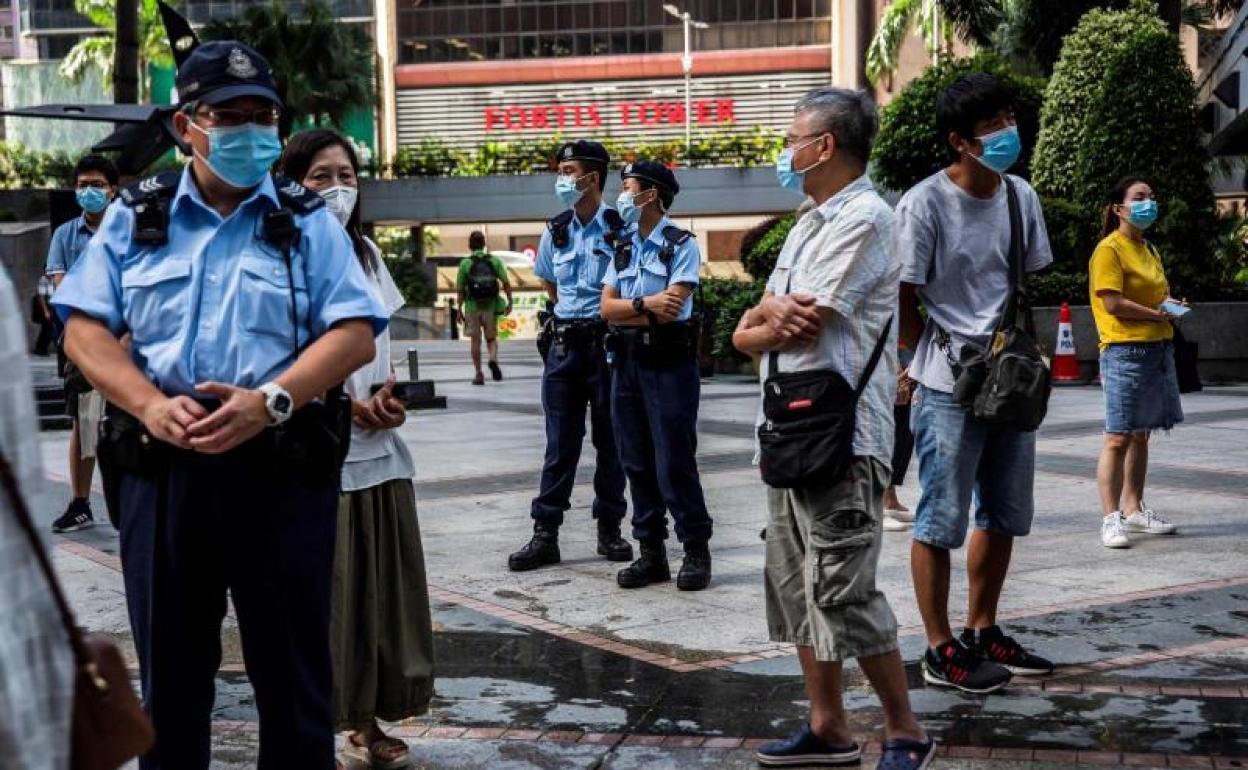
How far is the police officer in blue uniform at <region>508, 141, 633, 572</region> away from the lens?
7434mm

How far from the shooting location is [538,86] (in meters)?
53.3

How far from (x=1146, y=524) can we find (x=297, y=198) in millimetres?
5711

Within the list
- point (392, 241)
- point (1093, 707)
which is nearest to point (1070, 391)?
point (1093, 707)

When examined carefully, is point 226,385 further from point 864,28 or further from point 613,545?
point 864,28

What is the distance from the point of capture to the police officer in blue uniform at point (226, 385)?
326 cm

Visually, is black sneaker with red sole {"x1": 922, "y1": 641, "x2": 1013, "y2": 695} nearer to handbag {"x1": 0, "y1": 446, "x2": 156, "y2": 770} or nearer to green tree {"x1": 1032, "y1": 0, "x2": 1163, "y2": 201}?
handbag {"x1": 0, "y1": 446, "x2": 156, "y2": 770}

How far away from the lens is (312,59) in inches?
1563

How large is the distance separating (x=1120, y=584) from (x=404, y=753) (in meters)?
3.60

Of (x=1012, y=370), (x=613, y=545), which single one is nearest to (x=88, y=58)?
(x=613, y=545)

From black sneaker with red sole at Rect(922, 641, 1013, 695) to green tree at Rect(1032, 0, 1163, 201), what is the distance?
15.8 meters

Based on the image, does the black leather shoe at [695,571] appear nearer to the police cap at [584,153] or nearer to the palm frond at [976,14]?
the police cap at [584,153]

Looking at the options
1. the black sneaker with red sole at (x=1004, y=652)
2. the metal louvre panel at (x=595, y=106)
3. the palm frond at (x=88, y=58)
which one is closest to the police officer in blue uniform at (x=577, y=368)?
the black sneaker with red sole at (x=1004, y=652)

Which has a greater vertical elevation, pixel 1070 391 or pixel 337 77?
pixel 337 77

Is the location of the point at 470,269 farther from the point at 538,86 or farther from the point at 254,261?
the point at 538,86
